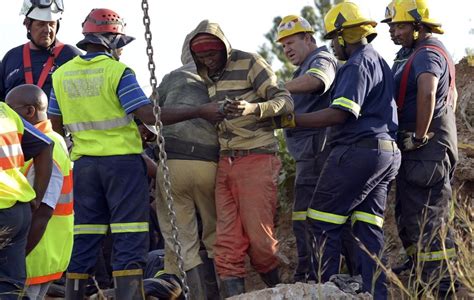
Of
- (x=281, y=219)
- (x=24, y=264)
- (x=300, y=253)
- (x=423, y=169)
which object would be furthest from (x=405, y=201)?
(x=24, y=264)

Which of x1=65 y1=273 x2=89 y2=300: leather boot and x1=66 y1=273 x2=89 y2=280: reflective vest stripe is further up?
x1=66 y1=273 x2=89 y2=280: reflective vest stripe

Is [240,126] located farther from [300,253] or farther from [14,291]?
[14,291]

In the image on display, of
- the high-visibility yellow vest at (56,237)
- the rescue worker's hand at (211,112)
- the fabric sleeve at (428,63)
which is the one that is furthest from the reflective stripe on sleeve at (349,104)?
the high-visibility yellow vest at (56,237)

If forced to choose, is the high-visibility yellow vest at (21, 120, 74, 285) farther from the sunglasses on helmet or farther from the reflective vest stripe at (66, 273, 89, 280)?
the sunglasses on helmet

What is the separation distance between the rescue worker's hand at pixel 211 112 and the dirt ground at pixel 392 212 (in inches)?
92.1

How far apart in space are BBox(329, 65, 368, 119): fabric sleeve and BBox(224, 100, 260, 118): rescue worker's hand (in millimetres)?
623

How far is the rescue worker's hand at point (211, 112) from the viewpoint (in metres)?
7.73

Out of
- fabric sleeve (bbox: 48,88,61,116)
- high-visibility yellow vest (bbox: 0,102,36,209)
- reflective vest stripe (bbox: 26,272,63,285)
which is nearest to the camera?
high-visibility yellow vest (bbox: 0,102,36,209)

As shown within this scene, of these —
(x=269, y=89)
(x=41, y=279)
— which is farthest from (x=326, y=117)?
(x=41, y=279)

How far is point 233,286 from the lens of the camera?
8.17 metres

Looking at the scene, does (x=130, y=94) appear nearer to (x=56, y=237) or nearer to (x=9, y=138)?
(x=56, y=237)

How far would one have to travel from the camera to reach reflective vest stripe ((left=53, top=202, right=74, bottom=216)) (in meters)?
7.12

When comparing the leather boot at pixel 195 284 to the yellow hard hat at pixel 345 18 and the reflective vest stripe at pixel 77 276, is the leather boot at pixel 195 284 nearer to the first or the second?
the reflective vest stripe at pixel 77 276

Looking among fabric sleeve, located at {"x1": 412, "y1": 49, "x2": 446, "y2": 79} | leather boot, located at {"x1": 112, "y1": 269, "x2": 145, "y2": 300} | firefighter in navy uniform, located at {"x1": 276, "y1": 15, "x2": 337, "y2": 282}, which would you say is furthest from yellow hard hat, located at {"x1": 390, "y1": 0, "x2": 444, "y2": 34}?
leather boot, located at {"x1": 112, "y1": 269, "x2": 145, "y2": 300}
